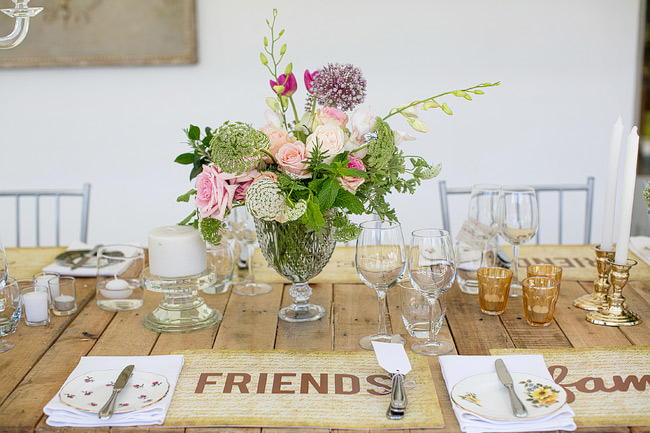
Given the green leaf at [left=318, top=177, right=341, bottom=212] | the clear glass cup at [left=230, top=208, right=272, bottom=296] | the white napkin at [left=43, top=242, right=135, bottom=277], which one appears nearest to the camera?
the green leaf at [left=318, top=177, right=341, bottom=212]

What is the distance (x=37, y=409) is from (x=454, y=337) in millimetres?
750

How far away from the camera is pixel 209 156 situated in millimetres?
1462

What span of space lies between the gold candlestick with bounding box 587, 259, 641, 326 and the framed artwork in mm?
2136

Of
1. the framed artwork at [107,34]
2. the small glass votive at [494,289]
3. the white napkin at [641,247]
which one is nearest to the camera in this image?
the small glass votive at [494,289]

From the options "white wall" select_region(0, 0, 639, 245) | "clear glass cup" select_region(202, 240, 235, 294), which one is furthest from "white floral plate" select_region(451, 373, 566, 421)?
"white wall" select_region(0, 0, 639, 245)

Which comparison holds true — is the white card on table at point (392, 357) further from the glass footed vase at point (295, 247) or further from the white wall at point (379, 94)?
the white wall at point (379, 94)

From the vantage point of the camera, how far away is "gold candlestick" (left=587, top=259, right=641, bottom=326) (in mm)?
1489

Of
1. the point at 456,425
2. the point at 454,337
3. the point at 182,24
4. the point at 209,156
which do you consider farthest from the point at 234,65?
the point at 456,425

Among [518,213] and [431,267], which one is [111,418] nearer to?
[431,267]

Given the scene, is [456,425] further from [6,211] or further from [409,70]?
[6,211]

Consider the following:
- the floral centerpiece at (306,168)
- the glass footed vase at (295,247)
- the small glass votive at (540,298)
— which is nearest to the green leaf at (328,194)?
the floral centerpiece at (306,168)

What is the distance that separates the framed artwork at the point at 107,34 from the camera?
3.08 meters

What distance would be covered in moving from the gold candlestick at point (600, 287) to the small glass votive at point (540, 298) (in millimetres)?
156

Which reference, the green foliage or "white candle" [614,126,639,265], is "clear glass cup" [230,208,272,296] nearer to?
the green foliage
